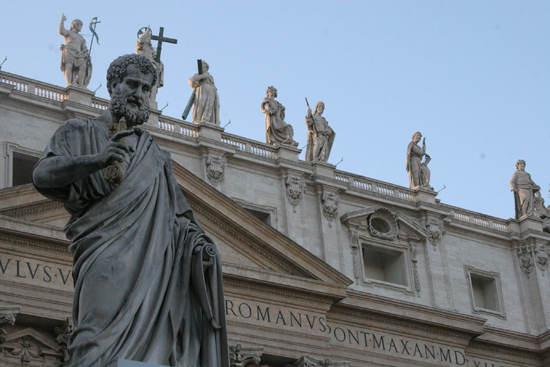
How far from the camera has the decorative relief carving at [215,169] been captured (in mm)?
25578

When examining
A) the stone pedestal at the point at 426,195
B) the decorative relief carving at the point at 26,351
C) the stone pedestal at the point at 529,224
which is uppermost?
the stone pedestal at the point at 426,195

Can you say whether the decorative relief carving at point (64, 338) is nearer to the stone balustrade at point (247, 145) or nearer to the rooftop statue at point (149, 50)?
the stone balustrade at point (247, 145)

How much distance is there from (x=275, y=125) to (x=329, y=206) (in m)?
2.63

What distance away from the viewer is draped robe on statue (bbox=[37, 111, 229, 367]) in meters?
4.36

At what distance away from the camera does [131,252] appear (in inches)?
179

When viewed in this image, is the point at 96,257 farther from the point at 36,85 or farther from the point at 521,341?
the point at 521,341

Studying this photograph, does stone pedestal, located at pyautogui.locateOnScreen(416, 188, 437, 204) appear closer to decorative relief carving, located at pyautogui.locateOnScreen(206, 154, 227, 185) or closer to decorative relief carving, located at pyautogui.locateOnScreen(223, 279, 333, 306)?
decorative relief carving, located at pyautogui.locateOnScreen(223, 279, 333, 306)

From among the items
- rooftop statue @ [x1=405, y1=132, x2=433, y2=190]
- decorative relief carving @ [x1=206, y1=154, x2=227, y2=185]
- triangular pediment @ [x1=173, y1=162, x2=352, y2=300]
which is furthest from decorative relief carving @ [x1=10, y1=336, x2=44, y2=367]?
rooftop statue @ [x1=405, y1=132, x2=433, y2=190]

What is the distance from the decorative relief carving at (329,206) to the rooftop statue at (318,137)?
1142mm

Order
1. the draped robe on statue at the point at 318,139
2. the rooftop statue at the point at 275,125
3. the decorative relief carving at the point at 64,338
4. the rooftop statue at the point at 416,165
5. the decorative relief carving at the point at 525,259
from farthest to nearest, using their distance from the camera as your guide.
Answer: the decorative relief carving at the point at 525,259 → the rooftop statue at the point at 416,165 → the draped robe on statue at the point at 318,139 → the rooftop statue at the point at 275,125 → the decorative relief carving at the point at 64,338

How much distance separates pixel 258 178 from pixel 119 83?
21556mm

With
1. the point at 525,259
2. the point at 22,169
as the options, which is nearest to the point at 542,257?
the point at 525,259

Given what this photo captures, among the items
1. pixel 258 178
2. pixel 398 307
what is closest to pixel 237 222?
pixel 258 178

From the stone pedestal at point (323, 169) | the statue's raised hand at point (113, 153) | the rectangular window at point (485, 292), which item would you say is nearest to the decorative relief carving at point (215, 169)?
the stone pedestal at point (323, 169)
